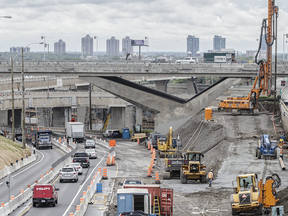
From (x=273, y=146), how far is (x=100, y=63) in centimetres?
3638

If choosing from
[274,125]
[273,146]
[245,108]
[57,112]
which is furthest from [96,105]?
[273,146]

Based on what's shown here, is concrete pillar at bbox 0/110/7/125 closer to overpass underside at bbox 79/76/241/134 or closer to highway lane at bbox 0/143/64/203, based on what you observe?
overpass underside at bbox 79/76/241/134

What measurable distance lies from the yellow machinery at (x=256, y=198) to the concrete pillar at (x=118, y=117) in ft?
268

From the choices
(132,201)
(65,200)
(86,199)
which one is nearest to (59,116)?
(65,200)

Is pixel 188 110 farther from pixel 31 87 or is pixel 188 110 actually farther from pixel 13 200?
pixel 31 87

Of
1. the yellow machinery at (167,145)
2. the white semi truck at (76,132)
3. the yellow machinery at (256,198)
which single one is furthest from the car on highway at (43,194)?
the white semi truck at (76,132)

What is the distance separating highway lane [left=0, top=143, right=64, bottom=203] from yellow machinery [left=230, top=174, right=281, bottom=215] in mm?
14504

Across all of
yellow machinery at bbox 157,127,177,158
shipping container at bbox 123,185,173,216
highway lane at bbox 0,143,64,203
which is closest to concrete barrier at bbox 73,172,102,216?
shipping container at bbox 123,185,173,216

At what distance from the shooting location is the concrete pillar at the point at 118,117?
354 ft

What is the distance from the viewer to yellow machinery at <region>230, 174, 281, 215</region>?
81.0 feet

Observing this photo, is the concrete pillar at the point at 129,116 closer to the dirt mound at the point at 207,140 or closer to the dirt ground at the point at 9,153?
the dirt mound at the point at 207,140

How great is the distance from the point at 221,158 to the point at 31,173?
17.7 meters

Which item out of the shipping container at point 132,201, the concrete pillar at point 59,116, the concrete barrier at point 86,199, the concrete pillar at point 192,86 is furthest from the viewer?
the concrete pillar at point 192,86

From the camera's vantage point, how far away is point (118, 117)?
356 feet
